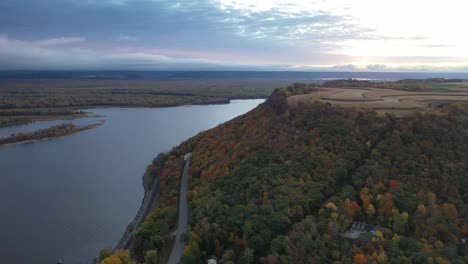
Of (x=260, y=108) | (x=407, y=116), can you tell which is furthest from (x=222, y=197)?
(x=260, y=108)

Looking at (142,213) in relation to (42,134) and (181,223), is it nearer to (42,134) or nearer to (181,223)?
(181,223)

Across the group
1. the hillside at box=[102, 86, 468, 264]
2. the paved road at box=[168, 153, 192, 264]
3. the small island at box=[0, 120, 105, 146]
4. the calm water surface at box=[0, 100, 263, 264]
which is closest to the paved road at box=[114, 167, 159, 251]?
the calm water surface at box=[0, 100, 263, 264]

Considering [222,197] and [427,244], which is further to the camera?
[222,197]

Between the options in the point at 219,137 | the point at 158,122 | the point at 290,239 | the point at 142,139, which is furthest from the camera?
the point at 158,122

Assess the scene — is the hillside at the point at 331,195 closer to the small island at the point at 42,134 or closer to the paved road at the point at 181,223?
the paved road at the point at 181,223

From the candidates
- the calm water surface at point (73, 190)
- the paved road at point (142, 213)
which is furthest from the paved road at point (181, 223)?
the calm water surface at point (73, 190)

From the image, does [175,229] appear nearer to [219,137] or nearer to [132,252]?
[132,252]

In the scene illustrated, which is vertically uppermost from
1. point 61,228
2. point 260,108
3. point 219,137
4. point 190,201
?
point 260,108
